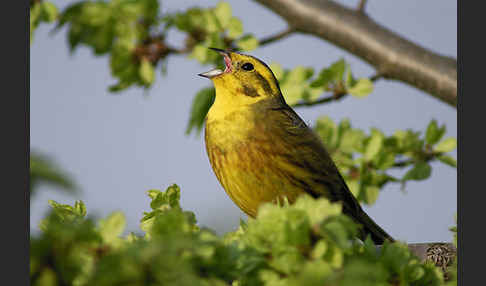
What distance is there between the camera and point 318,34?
2.17m

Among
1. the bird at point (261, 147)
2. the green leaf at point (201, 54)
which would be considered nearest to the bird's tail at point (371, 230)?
the bird at point (261, 147)

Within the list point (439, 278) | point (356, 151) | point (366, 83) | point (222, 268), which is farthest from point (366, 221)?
point (222, 268)

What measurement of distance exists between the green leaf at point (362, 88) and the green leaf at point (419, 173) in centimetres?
32

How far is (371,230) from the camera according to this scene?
73.1 inches

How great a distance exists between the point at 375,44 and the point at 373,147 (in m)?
0.38

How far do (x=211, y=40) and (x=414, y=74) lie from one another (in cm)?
73

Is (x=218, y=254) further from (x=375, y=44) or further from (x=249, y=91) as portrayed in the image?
(x=375, y=44)

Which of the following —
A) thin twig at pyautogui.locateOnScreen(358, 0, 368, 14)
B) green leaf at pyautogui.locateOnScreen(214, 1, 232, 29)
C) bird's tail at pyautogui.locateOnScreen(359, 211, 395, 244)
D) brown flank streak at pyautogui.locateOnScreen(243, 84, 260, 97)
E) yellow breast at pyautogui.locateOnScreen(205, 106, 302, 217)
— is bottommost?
bird's tail at pyautogui.locateOnScreen(359, 211, 395, 244)

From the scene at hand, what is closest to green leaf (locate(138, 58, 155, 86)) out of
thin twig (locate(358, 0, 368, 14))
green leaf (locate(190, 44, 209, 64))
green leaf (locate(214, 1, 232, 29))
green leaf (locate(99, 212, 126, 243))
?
green leaf (locate(190, 44, 209, 64))

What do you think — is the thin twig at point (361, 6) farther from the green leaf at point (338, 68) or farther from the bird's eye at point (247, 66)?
the bird's eye at point (247, 66)

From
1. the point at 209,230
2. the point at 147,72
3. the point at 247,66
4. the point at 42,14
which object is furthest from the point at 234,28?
the point at 209,230

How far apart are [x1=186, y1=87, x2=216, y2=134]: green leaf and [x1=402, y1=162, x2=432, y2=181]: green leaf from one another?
0.72 meters

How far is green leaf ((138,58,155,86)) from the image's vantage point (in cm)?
211

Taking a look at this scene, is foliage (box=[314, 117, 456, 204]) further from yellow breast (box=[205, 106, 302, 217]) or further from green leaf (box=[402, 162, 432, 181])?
yellow breast (box=[205, 106, 302, 217])
